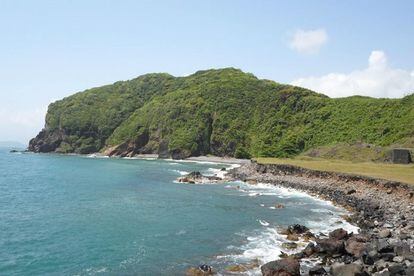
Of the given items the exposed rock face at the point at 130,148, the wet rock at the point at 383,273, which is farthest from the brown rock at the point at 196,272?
the exposed rock face at the point at 130,148

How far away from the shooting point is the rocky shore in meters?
27.2

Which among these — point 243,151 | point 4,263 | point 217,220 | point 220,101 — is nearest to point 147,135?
point 220,101

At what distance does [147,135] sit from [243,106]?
147ft

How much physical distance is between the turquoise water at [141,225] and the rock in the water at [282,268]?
4028mm

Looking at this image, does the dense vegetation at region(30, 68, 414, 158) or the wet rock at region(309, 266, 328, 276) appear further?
the dense vegetation at region(30, 68, 414, 158)

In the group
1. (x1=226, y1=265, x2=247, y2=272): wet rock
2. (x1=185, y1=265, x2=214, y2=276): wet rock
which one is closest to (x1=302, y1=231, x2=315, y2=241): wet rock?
(x1=226, y1=265, x2=247, y2=272): wet rock

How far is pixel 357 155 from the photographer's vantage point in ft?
313

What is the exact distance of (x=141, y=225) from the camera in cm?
4400

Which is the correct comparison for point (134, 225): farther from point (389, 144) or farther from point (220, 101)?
point (220, 101)

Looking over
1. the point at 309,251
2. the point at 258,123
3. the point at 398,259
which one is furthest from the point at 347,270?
the point at 258,123

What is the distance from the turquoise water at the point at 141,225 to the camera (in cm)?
3172

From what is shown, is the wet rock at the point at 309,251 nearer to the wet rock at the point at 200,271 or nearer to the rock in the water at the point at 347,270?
the rock in the water at the point at 347,270

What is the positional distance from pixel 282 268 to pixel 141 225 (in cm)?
2070

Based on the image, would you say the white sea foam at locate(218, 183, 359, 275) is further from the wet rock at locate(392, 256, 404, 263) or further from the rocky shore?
the wet rock at locate(392, 256, 404, 263)
